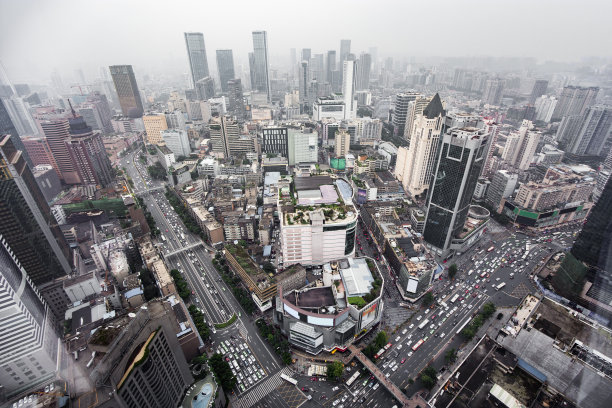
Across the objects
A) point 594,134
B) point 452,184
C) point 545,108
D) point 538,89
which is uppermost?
point 538,89

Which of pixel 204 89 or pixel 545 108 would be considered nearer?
pixel 545 108

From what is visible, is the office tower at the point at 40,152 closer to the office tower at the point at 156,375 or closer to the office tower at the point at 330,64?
the office tower at the point at 156,375

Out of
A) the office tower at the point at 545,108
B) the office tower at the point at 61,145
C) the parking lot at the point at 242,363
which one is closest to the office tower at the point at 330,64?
the office tower at the point at 545,108

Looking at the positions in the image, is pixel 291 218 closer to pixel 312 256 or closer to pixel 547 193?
pixel 312 256

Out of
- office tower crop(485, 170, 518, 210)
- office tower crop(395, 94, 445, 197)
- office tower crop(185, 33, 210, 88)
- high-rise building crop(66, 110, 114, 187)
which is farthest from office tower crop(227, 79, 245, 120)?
office tower crop(485, 170, 518, 210)

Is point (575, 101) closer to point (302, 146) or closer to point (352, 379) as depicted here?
point (302, 146)

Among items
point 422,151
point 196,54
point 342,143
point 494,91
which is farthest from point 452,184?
point 196,54

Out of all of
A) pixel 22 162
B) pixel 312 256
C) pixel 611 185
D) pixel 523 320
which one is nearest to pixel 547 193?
pixel 611 185
